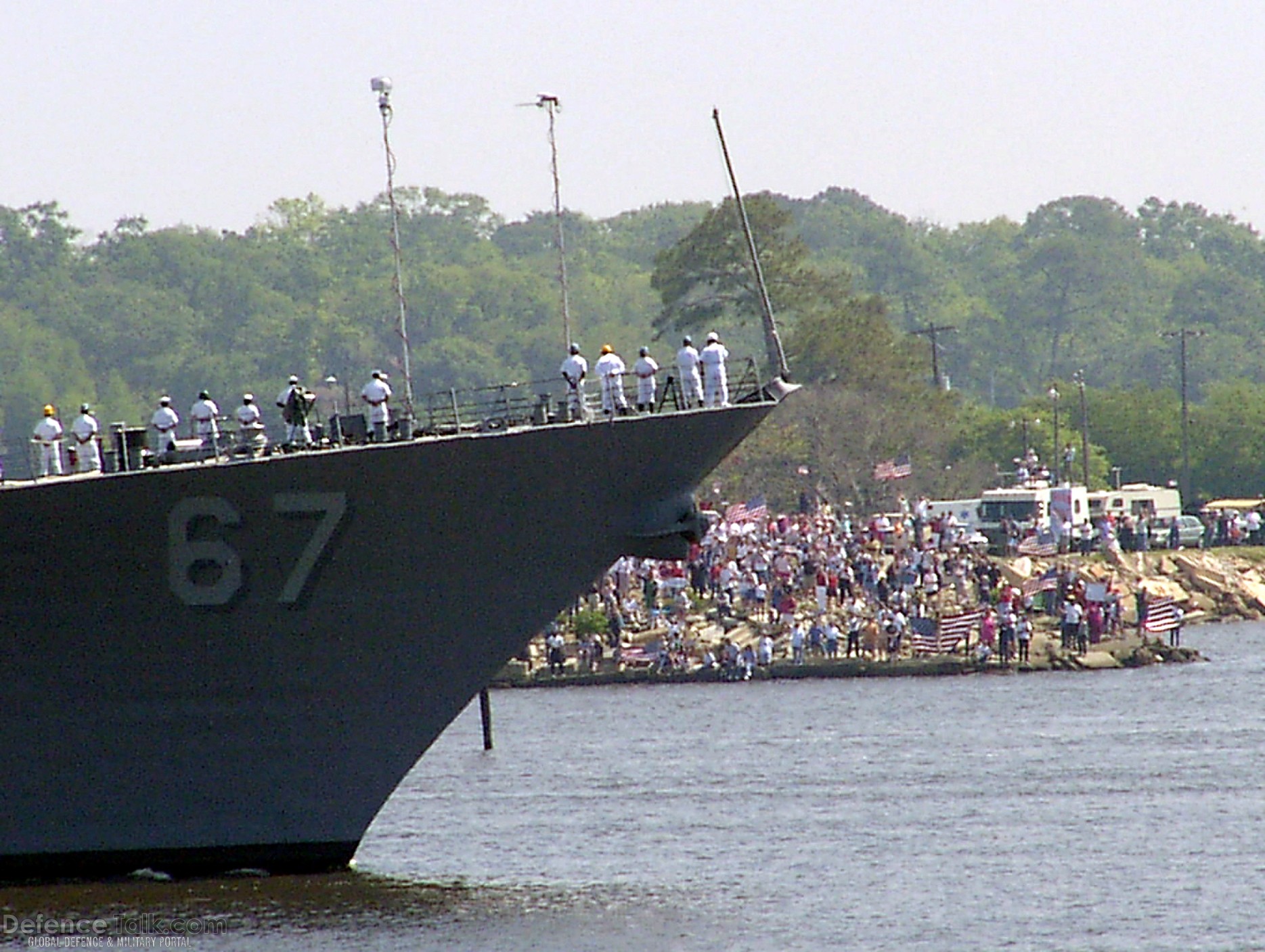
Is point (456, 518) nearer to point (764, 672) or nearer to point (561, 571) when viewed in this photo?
point (561, 571)

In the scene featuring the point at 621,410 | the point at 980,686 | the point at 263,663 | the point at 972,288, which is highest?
the point at 972,288

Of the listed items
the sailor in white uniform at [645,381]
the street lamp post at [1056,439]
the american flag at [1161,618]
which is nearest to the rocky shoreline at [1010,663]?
the american flag at [1161,618]

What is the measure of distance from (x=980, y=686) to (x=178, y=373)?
77280 millimetres

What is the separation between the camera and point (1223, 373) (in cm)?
15588

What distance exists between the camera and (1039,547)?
7462 centimetres

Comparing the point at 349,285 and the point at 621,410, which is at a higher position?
the point at 349,285

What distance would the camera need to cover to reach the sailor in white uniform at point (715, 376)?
3375 centimetres

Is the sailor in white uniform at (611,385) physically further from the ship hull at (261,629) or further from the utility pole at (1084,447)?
the utility pole at (1084,447)

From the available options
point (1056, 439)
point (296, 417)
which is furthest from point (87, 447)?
point (1056, 439)

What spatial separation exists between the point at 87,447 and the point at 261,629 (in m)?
3.68

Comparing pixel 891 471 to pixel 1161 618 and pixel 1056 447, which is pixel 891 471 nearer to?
pixel 1161 618

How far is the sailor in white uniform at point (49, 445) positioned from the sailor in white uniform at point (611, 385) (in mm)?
7285

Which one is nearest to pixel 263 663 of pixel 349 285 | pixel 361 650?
pixel 361 650

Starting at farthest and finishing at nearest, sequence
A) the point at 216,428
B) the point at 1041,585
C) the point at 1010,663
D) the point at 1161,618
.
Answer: the point at 1041,585, the point at 1161,618, the point at 1010,663, the point at 216,428
